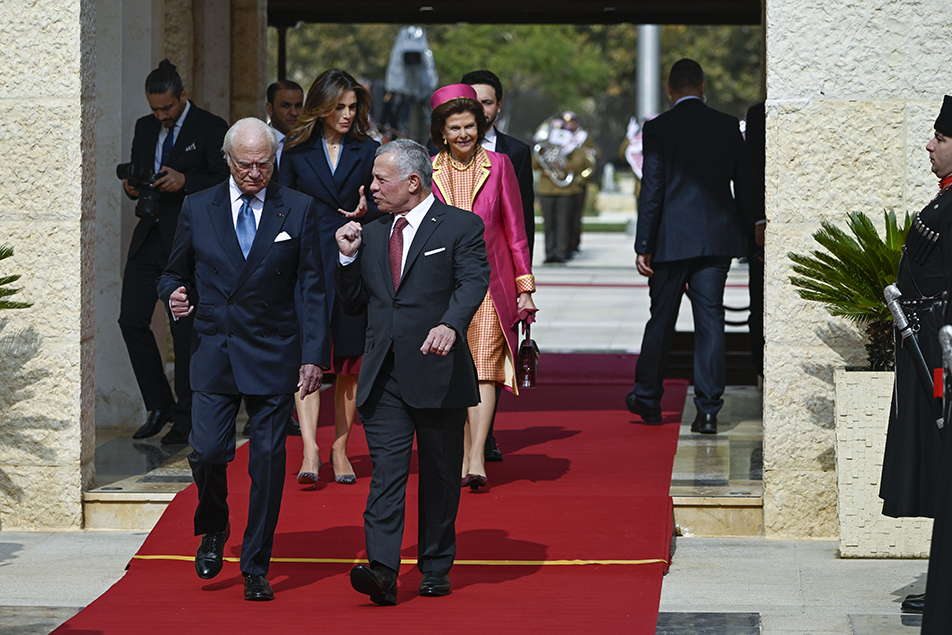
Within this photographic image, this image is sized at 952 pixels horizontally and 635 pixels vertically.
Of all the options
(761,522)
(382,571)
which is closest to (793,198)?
(761,522)

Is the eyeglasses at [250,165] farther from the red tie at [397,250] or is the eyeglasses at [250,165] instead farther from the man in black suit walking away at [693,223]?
the man in black suit walking away at [693,223]

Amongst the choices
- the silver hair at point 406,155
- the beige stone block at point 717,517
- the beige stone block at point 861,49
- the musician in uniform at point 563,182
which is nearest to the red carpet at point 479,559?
the beige stone block at point 717,517

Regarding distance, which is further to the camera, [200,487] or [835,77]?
[835,77]

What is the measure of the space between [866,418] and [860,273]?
24.3 inches

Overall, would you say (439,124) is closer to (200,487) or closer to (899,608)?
(200,487)

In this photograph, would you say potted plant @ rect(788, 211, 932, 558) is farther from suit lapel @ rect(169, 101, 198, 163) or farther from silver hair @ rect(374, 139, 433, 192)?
suit lapel @ rect(169, 101, 198, 163)

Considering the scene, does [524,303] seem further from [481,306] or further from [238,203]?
[238,203]

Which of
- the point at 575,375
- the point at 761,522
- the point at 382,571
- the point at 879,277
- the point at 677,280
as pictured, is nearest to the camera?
the point at 382,571

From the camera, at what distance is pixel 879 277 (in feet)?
19.7

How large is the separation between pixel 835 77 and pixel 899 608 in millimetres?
2328

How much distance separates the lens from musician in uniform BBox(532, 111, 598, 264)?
23.2 metres

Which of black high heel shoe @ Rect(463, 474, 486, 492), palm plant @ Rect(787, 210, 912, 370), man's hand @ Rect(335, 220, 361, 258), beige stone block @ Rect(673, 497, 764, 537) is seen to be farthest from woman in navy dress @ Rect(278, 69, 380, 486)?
palm plant @ Rect(787, 210, 912, 370)

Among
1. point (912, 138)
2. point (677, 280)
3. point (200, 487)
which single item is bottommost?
point (200, 487)

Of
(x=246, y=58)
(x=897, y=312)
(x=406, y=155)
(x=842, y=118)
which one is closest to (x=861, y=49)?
(x=842, y=118)
